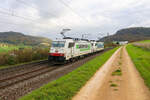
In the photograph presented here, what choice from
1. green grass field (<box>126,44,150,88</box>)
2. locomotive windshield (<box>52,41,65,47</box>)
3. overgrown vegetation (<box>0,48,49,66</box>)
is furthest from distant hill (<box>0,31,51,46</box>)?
green grass field (<box>126,44,150,88</box>)

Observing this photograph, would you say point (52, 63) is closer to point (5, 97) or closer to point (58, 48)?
point (58, 48)

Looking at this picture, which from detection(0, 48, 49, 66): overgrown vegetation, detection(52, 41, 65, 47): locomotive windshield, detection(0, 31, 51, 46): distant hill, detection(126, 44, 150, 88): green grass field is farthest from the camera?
detection(0, 31, 51, 46): distant hill

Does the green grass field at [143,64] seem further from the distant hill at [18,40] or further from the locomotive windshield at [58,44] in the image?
the distant hill at [18,40]

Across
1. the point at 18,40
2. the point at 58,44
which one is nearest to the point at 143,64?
the point at 58,44

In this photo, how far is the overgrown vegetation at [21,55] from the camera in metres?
15.7

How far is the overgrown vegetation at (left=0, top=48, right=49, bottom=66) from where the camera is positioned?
15688mm

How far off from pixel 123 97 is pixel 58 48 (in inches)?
467

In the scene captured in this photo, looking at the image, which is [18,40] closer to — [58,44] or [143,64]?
[58,44]

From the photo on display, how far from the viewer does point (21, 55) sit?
17.6 metres

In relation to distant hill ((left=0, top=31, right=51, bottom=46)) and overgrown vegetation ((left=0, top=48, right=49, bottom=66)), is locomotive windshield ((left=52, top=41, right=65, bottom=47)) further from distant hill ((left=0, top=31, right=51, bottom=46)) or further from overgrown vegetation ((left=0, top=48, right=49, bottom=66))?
distant hill ((left=0, top=31, right=51, bottom=46))

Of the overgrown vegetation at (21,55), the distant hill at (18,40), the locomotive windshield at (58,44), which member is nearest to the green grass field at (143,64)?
the locomotive windshield at (58,44)

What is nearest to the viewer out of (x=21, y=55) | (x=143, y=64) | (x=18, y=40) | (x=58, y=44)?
(x=143, y=64)

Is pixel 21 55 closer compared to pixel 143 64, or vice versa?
pixel 143 64

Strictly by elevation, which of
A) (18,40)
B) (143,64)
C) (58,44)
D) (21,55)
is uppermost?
(18,40)
